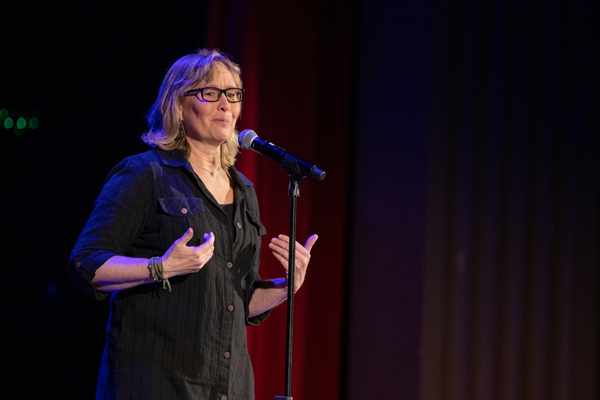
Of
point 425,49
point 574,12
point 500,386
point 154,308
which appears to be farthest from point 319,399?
point 574,12

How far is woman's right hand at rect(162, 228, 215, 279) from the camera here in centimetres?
143

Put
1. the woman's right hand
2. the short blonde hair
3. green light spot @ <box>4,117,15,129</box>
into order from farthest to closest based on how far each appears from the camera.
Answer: green light spot @ <box>4,117,15,129</box>, the short blonde hair, the woman's right hand

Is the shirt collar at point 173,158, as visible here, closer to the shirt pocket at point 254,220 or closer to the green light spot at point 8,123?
the shirt pocket at point 254,220

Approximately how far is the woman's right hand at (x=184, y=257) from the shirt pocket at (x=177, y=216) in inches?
7.6

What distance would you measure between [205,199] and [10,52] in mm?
1161

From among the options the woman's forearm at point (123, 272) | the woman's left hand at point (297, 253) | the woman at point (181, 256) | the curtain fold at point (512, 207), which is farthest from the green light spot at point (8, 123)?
the curtain fold at point (512, 207)

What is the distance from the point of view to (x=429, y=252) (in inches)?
99.5

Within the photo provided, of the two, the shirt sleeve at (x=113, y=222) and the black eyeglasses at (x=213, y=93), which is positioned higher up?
the black eyeglasses at (x=213, y=93)

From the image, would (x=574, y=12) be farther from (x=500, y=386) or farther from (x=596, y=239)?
(x=500, y=386)

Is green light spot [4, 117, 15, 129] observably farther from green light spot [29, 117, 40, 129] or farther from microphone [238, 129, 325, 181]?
microphone [238, 129, 325, 181]

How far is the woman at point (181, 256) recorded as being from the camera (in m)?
1.51

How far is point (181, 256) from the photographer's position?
1434mm

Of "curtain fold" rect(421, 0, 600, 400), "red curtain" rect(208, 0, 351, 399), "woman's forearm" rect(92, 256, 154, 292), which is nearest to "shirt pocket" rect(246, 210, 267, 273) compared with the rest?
"woman's forearm" rect(92, 256, 154, 292)

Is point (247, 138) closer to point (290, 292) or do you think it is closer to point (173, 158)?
point (173, 158)
